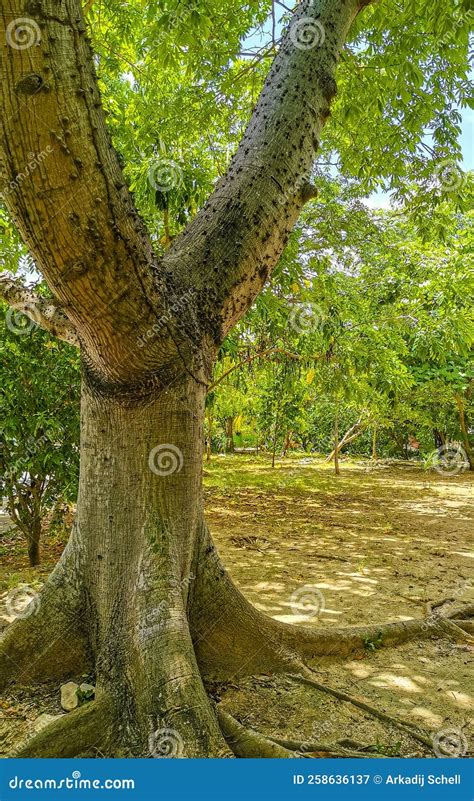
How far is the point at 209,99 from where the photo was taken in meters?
5.12

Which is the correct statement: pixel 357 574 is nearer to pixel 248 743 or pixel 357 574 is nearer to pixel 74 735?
pixel 248 743

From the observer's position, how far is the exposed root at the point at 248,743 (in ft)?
6.90

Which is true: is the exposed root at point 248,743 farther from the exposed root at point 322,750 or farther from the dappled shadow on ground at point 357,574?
the dappled shadow on ground at point 357,574

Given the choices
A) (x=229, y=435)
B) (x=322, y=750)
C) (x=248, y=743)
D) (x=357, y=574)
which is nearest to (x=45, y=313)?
(x=248, y=743)

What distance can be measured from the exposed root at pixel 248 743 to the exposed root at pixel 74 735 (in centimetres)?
52

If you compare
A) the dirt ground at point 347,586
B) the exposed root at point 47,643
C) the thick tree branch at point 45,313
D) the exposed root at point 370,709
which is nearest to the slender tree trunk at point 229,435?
the dirt ground at point 347,586

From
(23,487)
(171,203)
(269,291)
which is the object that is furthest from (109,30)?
(23,487)

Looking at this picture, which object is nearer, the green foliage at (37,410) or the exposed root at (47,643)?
the exposed root at (47,643)

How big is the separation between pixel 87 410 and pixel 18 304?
0.86 meters

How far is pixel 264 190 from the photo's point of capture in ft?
8.27

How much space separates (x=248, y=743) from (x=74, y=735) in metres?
0.75

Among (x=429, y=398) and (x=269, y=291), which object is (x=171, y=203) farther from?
(x=429, y=398)

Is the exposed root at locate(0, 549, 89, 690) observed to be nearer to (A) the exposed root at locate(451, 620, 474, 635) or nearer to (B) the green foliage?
(B) the green foliage

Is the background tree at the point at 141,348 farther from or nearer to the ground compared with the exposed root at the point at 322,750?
farther from the ground
